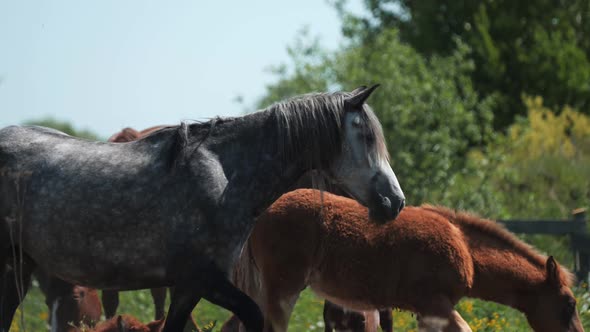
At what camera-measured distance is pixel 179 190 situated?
4.96 m

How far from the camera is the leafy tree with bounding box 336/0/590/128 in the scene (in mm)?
29328

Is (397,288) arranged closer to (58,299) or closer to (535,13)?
(58,299)

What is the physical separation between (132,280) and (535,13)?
28449 millimetres

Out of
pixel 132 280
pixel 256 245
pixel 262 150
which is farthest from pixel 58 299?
pixel 262 150

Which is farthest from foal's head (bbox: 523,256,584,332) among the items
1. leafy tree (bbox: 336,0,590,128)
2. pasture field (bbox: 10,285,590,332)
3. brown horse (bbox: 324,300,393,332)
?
leafy tree (bbox: 336,0,590,128)

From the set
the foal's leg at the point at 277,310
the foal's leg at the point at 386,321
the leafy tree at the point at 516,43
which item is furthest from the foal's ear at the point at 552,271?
the leafy tree at the point at 516,43

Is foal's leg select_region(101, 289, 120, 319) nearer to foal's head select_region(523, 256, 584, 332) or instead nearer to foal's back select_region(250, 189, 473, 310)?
foal's back select_region(250, 189, 473, 310)

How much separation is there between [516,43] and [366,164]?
26.2 metres

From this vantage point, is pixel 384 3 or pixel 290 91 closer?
pixel 290 91

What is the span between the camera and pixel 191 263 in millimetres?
4879

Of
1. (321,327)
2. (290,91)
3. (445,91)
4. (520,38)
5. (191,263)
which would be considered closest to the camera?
(191,263)

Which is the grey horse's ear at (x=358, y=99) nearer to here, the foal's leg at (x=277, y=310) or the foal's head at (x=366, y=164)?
the foal's head at (x=366, y=164)

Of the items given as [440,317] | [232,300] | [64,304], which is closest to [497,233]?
[440,317]

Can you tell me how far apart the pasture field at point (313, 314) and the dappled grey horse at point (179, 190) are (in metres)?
1.53
